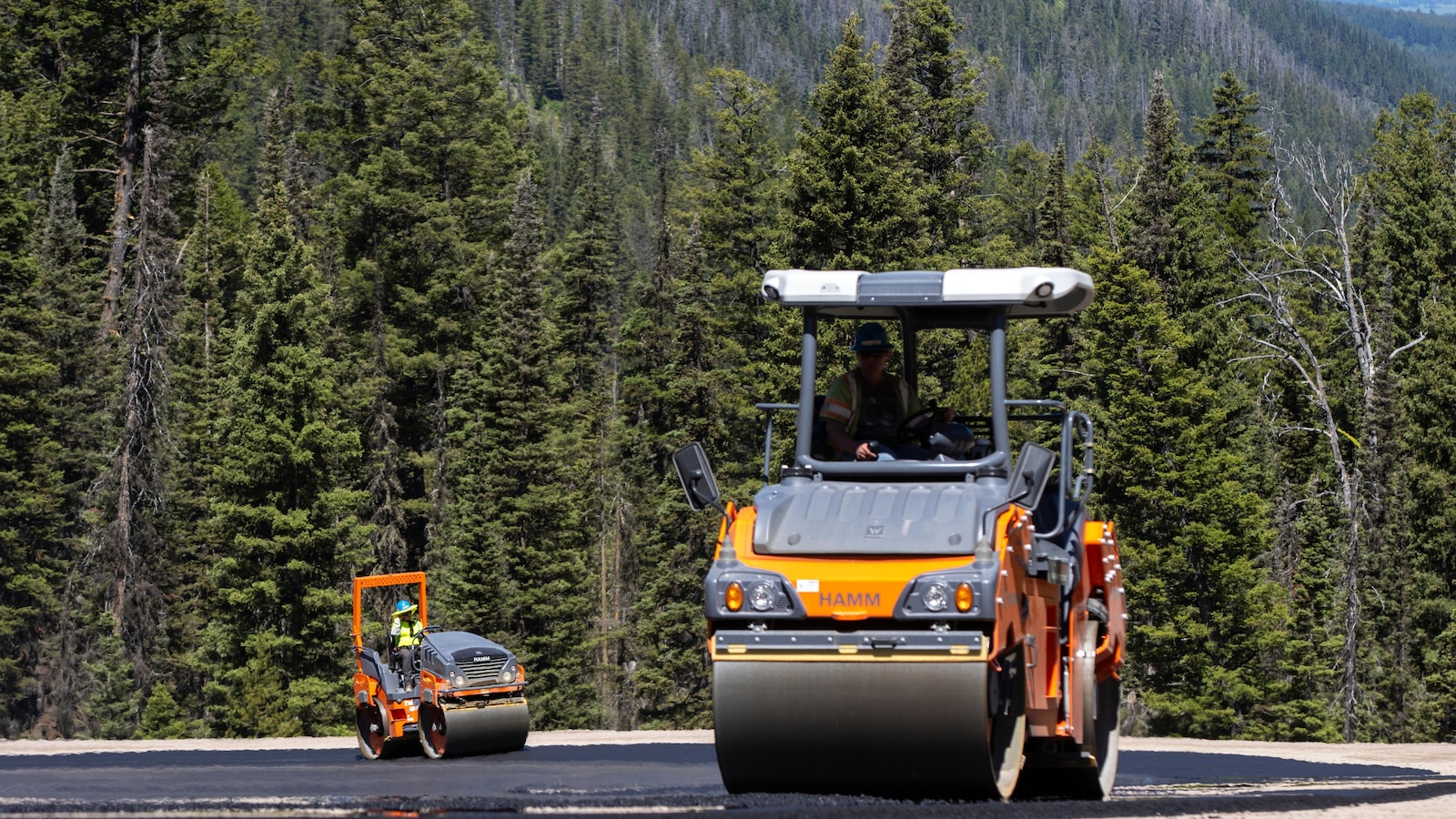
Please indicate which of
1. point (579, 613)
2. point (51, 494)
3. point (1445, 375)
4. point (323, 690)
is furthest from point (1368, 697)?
point (51, 494)

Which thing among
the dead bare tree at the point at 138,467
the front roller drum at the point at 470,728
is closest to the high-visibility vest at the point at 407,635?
the front roller drum at the point at 470,728

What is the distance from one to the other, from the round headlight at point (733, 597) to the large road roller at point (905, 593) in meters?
0.01

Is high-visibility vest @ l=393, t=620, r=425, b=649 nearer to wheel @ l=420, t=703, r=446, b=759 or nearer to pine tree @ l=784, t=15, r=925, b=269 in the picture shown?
wheel @ l=420, t=703, r=446, b=759

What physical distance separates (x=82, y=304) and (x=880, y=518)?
52711 millimetres

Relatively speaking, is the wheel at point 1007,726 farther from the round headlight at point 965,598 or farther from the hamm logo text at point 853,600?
the hamm logo text at point 853,600

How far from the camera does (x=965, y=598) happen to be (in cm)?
889

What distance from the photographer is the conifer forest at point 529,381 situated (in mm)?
42188

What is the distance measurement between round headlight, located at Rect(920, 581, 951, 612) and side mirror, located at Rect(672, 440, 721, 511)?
1498 mm

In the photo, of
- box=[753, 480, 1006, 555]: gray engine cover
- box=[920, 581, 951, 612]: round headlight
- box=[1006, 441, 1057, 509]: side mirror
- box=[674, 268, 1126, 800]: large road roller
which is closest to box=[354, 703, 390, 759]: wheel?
box=[674, 268, 1126, 800]: large road roller

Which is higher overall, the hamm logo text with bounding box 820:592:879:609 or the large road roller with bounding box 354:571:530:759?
the hamm logo text with bounding box 820:592:879:609

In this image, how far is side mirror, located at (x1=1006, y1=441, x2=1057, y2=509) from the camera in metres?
9.48

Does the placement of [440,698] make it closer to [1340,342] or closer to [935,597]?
[935,597]

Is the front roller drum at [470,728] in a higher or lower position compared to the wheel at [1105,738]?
lower

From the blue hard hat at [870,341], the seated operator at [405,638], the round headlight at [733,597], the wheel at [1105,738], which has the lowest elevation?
the seated operator at [405,638]
